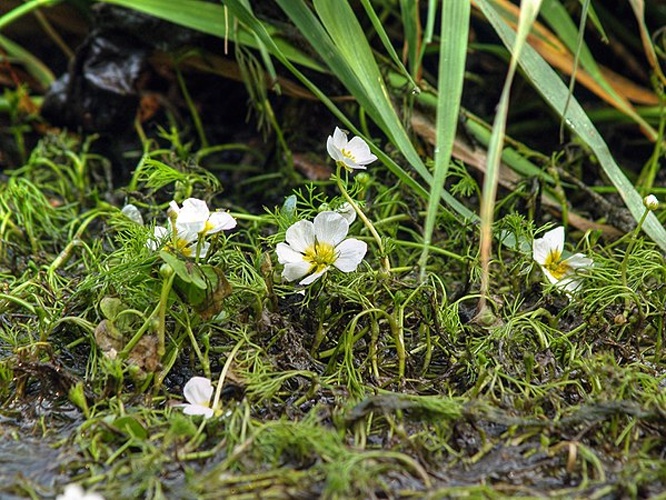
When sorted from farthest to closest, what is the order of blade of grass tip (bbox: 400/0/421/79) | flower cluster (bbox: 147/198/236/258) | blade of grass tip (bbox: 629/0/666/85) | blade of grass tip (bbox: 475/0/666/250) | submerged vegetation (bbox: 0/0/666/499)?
blade of grass tip (bbox: 400/0/421/79), blade of grass tip (bbox: 629/0/666/85), blade of grass tip (bbox: 475/0/666/250), flower cluster (bbox: 147/198/236/258), submerged vegetation (bbox: 0/0/666/499)

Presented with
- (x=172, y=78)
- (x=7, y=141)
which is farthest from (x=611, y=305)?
(x=7, y=141)

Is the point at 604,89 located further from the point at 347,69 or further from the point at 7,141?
the point at 7,141

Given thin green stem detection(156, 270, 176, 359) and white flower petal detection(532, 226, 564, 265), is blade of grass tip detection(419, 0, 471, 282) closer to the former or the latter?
white flower petal detection(532, 226, 564, 265)

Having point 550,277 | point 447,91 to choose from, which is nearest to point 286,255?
point 447,91

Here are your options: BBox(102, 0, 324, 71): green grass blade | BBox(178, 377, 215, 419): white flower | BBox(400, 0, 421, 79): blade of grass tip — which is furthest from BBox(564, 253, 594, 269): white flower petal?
BBox(102, 0, 324, 71): green grass blade

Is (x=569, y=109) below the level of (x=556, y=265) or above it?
above

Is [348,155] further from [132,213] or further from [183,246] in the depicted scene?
[132,213]
